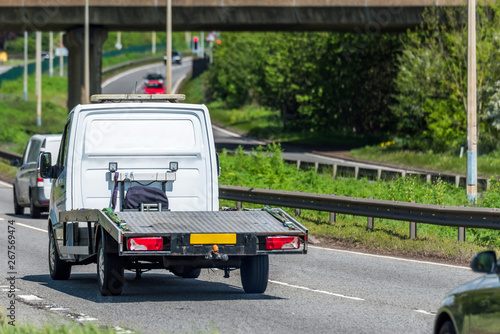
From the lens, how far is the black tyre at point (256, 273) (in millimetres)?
11828

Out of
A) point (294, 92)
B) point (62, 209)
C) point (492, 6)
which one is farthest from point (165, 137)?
point (294, 92)

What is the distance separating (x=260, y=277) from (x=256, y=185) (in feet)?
48.7

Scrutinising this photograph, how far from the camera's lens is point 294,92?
216ft

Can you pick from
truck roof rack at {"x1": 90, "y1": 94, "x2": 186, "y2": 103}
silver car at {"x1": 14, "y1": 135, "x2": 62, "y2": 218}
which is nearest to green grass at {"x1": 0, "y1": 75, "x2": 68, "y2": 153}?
silver car at {"x1": 14, "y1": 135, "x2": 62, "y2": 218}

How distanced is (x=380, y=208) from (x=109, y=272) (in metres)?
7.34

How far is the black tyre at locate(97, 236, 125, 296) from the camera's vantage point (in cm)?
1123

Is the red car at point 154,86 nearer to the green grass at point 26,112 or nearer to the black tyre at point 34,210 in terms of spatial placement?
the green grass at point 26,112

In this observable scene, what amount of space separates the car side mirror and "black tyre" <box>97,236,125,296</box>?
5684 millimetres

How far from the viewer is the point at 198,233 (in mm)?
10883

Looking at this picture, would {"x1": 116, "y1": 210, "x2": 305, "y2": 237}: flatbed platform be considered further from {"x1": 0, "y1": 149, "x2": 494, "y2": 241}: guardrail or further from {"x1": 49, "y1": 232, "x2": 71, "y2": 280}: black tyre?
{"x1": 0, "y1": 149, "x2": 494, "y2": 241}: guardrail

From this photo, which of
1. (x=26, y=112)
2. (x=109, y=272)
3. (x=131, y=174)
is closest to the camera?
(x=109, y=272)

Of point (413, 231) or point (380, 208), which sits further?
point (380, 208)

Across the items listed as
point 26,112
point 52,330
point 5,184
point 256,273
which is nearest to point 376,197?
point 256,273

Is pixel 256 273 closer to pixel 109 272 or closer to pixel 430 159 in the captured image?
pixel 109 272
